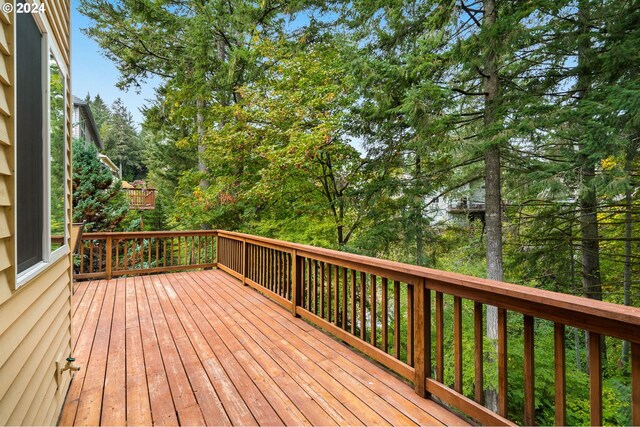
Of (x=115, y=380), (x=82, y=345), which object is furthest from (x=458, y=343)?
Answer: (x=82, y=345)

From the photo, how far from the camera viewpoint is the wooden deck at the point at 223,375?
6.03 feet

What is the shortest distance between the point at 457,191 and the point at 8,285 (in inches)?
284

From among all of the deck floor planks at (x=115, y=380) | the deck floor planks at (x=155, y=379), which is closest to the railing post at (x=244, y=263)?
the deck floor planks at (x=155, y=379)

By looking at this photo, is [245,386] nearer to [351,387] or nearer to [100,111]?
[351,387]

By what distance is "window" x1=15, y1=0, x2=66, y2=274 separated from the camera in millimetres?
1262

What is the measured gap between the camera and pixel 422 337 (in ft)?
6.71

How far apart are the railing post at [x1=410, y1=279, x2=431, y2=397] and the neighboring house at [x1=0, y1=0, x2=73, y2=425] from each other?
6.48 ft

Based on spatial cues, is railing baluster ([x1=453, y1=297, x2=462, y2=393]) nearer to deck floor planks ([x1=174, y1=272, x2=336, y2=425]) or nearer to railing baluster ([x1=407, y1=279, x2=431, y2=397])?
railing baluster ([x1=407, y1=279, x2=431, y2=397])

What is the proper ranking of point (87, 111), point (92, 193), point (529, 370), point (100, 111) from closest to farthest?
point (529, 370) → point (92, 193) → point (87, 111) → point (100, 111)

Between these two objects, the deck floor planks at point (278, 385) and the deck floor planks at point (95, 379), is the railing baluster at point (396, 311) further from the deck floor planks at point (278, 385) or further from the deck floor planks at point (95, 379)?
the deck floor planks at point (95, 379)

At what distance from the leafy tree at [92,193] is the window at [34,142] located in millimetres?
8401

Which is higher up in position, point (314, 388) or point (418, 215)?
point (418, 215)

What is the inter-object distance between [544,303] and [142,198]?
16.0 metres

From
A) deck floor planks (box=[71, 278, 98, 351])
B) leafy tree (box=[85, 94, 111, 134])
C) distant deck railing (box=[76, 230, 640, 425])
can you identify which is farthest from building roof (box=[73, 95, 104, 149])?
leafy tree (box=[85, 94, 111, 134])
